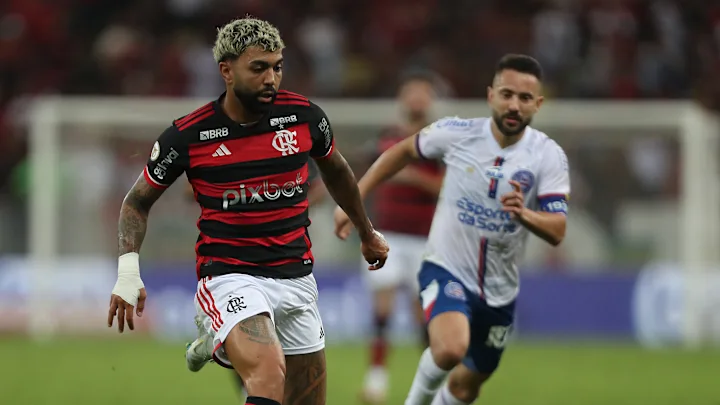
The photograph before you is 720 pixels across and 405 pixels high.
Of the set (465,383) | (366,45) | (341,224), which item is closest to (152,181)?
(341,224)

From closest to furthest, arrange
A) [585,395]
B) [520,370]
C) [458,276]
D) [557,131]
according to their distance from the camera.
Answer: [458,276] < [585,395] < [520,370] < [557,131]

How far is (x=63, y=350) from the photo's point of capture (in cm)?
1425

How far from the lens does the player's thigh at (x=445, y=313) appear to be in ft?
22.8

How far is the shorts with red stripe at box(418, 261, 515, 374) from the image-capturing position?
24.0ft

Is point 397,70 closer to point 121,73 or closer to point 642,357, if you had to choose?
point 121,73

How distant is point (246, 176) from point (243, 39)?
0.65 m

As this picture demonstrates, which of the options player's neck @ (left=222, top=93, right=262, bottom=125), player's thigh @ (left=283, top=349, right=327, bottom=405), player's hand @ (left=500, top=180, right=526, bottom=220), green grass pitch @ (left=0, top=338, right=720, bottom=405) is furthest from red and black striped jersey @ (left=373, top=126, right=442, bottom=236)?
player's neck @ (left=222, top=93, right=262, bottom=125)

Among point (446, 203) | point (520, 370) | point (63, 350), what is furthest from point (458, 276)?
point (63, 350)

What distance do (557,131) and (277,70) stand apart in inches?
437

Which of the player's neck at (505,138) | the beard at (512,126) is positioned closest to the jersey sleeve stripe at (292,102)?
the beard at (512,126)

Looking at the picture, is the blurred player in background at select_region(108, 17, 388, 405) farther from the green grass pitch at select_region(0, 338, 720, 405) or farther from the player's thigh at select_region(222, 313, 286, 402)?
the green grass pitch at select_region(0, 338, 720, 405)

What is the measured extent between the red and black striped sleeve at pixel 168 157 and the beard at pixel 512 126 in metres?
2.15

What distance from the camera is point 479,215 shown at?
7352 mm

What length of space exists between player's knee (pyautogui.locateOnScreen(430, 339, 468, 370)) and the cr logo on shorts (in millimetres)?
1605
